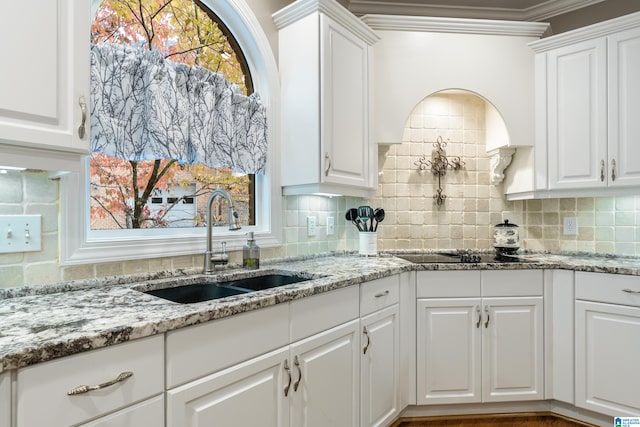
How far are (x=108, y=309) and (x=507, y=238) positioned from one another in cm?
254

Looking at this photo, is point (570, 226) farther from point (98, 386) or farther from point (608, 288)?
point (98, 386)

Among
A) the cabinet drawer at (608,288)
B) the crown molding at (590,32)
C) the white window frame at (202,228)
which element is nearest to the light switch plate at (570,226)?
the cabinet drawer at (608,288)

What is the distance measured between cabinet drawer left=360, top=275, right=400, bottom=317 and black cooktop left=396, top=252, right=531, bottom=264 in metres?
0.33

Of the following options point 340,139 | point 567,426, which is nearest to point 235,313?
point 340,139

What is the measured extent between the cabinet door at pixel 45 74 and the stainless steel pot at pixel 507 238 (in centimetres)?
259

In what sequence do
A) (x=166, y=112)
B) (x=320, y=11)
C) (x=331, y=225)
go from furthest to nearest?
(x=331, y=225) → (x=320, y=11) → (x=166, y=112)

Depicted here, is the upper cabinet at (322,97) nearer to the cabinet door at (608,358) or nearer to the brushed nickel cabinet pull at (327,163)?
the brushed nickel cabinet pull at (327,163)

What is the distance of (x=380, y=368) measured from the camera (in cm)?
199

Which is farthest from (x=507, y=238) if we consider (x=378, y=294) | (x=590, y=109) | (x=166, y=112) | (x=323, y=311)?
(x=166, y=112)

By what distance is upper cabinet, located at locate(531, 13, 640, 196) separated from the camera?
2346mm

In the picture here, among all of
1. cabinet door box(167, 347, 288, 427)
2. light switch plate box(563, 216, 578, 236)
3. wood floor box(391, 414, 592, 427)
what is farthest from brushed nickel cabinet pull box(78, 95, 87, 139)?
light switch plate box(563, 216, 578, 236)

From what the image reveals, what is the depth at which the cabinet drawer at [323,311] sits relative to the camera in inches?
57.8

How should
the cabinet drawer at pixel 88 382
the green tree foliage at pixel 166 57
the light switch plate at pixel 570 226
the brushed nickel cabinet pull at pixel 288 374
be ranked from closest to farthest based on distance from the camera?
the cabinet drawer at pixel 88 382, the brushed nickel cabinet pull at pixel 288 374, the green tree foliage at pixel 166 57, the light switch plate at pixel 570 226

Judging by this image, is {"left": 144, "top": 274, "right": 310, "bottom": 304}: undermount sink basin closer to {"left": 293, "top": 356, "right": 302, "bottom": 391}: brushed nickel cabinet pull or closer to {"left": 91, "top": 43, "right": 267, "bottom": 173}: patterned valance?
{"left": 293, "top": 356, "right": 302, "bottom": 391}: brushed nickel cabinet pull
